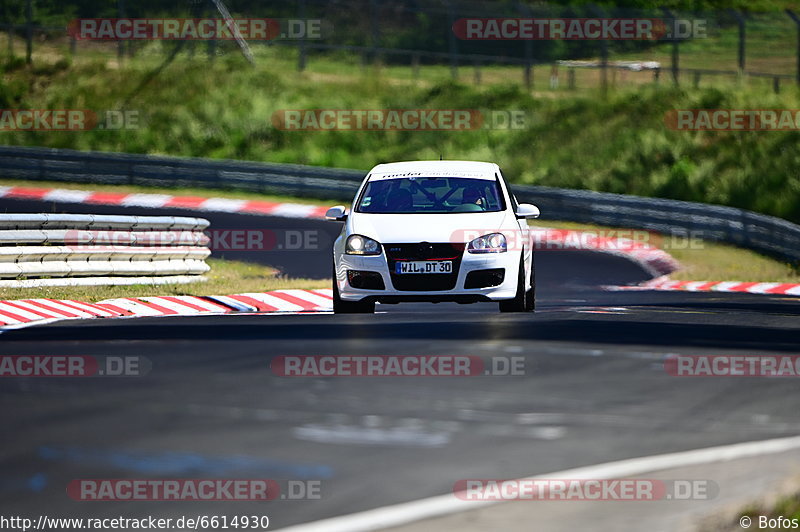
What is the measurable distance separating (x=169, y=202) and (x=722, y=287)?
14527mm

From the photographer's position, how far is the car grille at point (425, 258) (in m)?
13.6

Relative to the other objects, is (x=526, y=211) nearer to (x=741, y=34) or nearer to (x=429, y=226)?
(x=429, y=226)

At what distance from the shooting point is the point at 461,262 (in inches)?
535

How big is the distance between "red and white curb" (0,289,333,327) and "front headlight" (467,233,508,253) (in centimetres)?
311

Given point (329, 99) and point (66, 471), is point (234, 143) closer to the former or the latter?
point (329, 99)

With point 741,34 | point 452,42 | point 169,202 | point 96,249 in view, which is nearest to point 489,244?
point 96,249

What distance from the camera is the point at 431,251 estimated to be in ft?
44.5

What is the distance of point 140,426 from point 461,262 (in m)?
6.53

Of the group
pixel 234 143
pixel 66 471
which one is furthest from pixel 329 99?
pixel 66 471

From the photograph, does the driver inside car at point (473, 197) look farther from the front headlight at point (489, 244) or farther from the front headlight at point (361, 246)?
the front headlight at point (361, 246)

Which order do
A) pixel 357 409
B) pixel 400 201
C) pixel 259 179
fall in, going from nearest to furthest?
pixel 357 409, pixel 400 201, pixel 259 179

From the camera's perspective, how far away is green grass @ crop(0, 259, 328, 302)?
16.1 m

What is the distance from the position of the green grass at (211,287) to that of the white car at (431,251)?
360 centimetres

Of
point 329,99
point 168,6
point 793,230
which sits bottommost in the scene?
point 793,230
